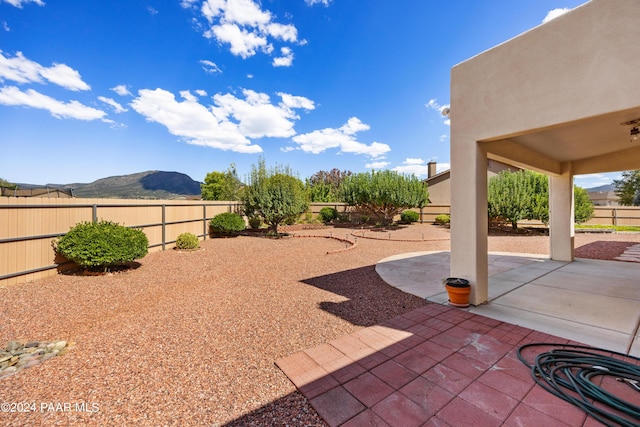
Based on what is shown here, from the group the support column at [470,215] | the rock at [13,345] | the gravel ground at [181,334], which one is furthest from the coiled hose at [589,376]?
the rock at [13,345]

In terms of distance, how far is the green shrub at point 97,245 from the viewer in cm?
607

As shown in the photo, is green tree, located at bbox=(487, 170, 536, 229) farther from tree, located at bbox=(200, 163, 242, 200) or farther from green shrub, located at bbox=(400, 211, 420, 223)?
tree, located at bbox=(200, 163, 242, 200)

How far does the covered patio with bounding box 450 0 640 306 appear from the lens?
290cm

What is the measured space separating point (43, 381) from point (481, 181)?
615 centimetres

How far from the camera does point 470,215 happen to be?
4203 millimetres

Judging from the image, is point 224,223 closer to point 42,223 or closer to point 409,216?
point 42,223

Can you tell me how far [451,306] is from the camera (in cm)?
430

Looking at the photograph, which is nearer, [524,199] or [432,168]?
[524,199]

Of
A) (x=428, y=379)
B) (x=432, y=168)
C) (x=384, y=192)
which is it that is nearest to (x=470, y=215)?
(x=428, y=379)

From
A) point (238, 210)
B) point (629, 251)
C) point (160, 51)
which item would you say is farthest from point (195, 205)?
point (629, 251)

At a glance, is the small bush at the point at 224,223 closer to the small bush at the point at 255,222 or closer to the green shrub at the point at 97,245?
the small bush at the point at 255,222

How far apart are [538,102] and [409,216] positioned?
60.3ft

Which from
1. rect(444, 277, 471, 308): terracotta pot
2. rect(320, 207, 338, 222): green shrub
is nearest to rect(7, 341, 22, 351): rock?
rect(444, 277, 471, 308): terracotta pot

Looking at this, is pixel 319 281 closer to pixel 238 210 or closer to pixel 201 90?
pixel 238 210
